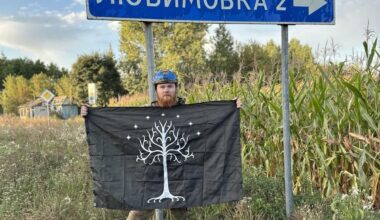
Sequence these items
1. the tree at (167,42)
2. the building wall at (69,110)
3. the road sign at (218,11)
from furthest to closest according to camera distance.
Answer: the building wall at (69,110) → the tree at (167,42) → the road sign at (218,11)

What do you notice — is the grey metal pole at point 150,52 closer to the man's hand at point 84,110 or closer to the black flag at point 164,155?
the black flag at point 164,155

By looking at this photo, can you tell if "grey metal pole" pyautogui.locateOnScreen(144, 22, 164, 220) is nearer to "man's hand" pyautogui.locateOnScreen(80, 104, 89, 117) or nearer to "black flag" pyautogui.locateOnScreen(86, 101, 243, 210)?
"black flag" pyautogui.locateOnScreen(86, 101, 243, 210)

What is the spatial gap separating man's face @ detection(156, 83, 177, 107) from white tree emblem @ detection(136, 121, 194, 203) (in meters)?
0.20

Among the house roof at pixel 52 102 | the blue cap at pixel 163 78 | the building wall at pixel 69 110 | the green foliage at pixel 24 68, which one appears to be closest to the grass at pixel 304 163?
the blue cap at pixel 163 78

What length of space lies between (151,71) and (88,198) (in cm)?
223

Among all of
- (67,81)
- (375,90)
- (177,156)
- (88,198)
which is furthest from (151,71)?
(67,81)

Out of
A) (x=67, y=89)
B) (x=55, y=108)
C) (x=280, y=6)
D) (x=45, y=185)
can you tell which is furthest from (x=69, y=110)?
(x=280, y=6)

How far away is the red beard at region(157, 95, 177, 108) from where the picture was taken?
4.33 metres

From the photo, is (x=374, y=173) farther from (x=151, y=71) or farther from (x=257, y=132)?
(x=151, y=71)

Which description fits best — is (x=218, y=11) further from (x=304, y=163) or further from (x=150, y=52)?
(x=304, y=163)

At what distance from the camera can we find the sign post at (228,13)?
4.20 m

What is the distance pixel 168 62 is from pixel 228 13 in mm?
22997

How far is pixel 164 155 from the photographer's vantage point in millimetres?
4383

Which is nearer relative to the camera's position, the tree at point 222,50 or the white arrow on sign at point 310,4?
the white arrow on sign at point 310,4
